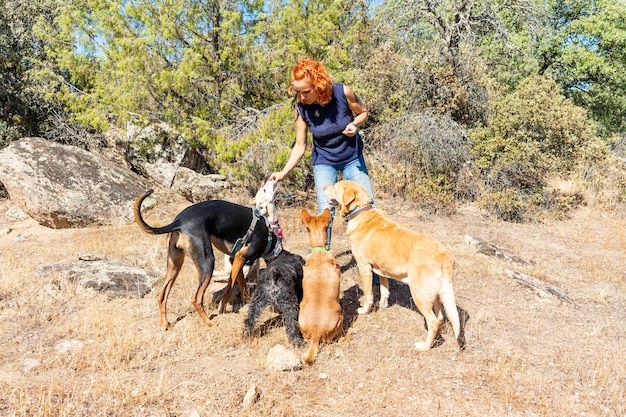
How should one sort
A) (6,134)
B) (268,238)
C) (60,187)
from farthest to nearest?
(6,134)
(60,187)
(268,238)

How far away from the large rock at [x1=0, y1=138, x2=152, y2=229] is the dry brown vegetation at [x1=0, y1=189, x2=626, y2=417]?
2.00 metres

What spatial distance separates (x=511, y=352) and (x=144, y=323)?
338cm

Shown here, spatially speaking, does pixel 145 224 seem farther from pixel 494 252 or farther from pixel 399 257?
pixel 494 252

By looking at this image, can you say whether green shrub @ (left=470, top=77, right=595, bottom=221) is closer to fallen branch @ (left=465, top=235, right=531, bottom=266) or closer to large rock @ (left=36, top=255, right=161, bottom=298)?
fallen branch @ (left=465, top=235, right=531, bottom=266)

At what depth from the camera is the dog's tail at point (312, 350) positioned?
130 inches

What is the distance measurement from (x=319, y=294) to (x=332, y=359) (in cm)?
54

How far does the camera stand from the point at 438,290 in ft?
11.0

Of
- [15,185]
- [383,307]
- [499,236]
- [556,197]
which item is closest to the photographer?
[383,307]

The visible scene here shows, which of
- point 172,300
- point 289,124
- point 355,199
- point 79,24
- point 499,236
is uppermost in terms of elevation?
point 79,24

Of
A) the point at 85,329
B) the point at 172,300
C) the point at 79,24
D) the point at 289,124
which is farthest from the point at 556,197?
the point at 79,24

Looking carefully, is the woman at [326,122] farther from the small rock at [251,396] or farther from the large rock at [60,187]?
the large rock at [60,187]

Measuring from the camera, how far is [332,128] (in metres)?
4.24

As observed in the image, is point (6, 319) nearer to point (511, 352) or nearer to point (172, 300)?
point (172, 300)

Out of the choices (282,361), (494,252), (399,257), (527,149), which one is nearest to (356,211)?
(399,257)
